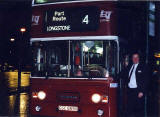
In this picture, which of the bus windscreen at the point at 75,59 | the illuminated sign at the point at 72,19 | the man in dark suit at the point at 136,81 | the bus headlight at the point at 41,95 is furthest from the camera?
the bus headlight at the point at 41,95

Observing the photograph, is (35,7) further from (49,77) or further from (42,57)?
(49,77)

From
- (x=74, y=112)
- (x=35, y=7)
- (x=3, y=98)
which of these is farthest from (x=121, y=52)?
(x=3, y=98)

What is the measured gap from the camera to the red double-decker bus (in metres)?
8.13

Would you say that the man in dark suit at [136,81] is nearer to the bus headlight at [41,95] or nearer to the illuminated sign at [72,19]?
the illuminated sign at [72,19]

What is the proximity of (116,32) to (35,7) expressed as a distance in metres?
2.43

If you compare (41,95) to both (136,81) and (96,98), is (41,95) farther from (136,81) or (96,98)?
(136,81)

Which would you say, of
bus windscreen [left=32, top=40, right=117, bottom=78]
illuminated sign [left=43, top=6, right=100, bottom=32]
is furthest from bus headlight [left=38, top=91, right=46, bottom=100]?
illuminated sign [left=43, top=6, right=100, bottom=32]

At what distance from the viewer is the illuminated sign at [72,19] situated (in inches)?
328

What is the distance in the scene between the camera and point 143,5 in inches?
391

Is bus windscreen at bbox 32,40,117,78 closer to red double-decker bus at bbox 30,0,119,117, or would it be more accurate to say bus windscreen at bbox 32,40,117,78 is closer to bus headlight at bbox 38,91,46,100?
red double-decker bus at bbox 30,0,119,117

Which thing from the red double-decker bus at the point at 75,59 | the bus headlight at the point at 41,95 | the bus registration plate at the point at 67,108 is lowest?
the bus registration plate at the point at 67,108

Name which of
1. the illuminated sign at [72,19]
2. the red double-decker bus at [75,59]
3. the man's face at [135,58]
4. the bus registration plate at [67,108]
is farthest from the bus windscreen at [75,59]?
the man's face at [135,58]

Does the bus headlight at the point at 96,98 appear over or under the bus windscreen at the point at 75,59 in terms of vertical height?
under

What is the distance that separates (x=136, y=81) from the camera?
8812 millimetres
